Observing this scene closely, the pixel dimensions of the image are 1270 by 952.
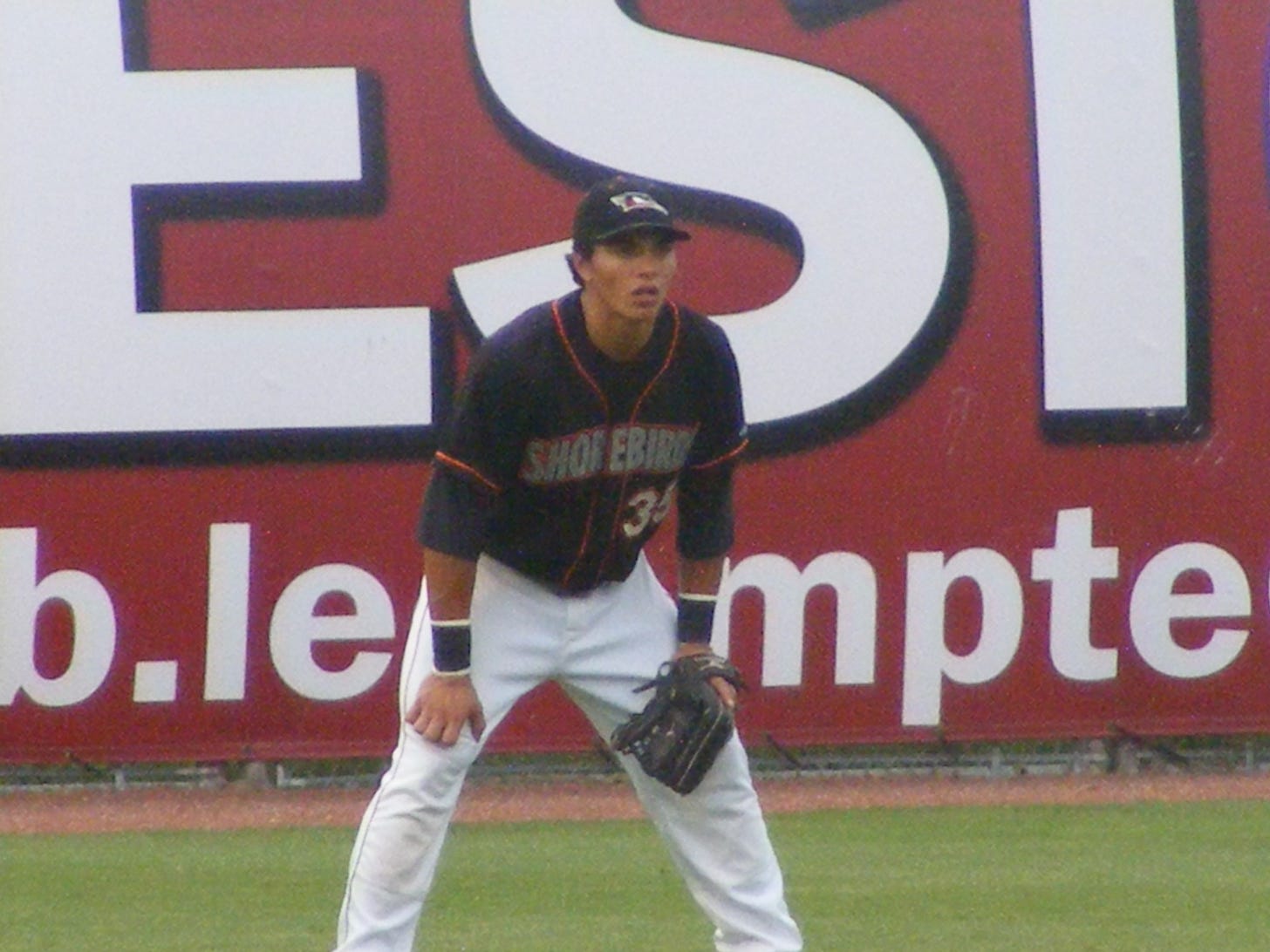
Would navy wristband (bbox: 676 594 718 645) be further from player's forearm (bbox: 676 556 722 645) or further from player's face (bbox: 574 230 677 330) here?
player's face (bbox: 574 230 677 330)

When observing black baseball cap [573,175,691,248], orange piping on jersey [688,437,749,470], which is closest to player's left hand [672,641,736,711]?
orange piping on jersey [688,437,749,470]

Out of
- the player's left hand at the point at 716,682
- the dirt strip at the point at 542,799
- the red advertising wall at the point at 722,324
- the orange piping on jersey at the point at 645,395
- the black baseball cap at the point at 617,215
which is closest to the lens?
the black baseball cap at the point at 617,215

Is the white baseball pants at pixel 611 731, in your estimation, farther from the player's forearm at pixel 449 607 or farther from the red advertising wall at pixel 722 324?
the red advertising wall at pixel 722 324

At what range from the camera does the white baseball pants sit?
14.7 feet

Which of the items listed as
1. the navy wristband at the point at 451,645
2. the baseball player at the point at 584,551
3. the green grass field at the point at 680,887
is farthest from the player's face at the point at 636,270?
the green grass field at the point at 680,887

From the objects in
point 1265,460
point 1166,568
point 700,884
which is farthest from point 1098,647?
point 700,884

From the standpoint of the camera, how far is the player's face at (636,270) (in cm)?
433

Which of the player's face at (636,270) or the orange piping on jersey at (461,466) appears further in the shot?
the orange piping on jersey at (461,466)

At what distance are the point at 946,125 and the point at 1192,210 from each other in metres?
0.93

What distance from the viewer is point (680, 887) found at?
664 cm

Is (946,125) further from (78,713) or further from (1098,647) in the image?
(78,713)

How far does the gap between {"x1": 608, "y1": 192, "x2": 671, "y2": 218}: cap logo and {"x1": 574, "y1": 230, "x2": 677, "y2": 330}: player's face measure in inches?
1.9

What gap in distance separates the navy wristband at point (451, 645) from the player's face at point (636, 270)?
646 millimetres

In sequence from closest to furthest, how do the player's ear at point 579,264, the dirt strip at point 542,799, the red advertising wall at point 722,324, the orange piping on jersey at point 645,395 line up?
1. the player's ear at point 579,264
2. the orange piping on jersey at point 645,395
3. the dirt strip at point 542,799
4. the red advertising wall at point 722,324
